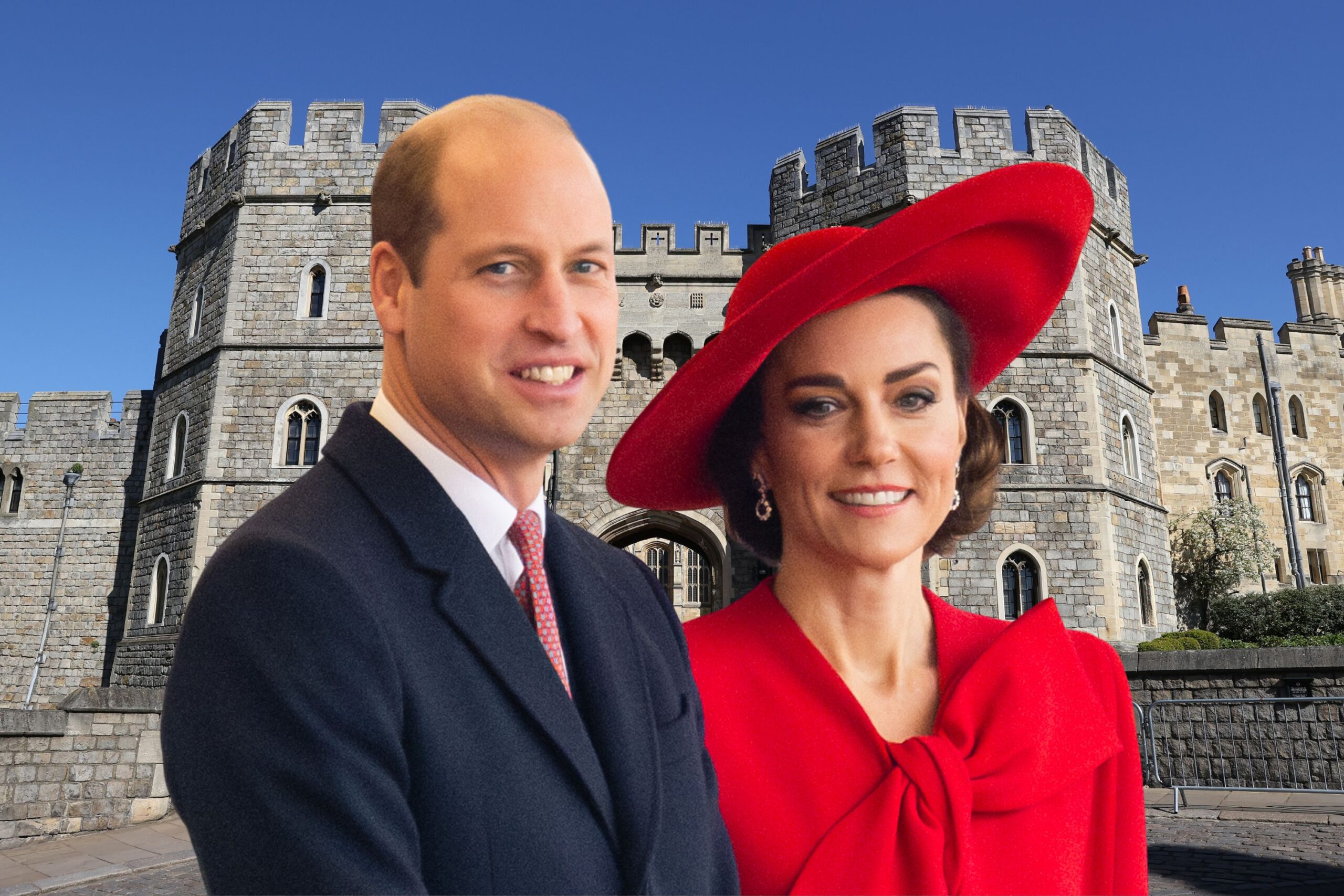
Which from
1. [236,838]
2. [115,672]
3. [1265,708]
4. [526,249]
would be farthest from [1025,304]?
[115,672]

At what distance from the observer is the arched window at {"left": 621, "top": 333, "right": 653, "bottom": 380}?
15.1 meters

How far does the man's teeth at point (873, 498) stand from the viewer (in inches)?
52.2

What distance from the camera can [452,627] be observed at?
817 millimetres

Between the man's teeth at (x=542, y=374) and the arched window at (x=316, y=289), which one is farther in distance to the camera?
the arched window at (x=316, y=289)

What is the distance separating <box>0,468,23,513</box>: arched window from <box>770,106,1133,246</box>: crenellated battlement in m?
18.0

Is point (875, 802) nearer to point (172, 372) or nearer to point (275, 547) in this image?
point (275, 547)

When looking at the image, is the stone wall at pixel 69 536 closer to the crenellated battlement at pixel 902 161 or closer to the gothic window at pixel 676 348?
the gothic window at pixel 676 348

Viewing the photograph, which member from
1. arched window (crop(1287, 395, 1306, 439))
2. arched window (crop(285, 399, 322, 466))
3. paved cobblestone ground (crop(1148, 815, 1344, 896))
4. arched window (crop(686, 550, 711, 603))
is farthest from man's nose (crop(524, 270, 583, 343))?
arched window (crop(1287, 395, 1306, 439))

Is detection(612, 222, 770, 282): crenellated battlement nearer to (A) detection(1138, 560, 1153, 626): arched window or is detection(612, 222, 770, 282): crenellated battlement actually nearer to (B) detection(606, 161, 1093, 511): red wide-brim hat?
(A) detection(1138, 560, 1153, 626): arched window

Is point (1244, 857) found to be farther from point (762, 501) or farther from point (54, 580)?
point (54, 580)

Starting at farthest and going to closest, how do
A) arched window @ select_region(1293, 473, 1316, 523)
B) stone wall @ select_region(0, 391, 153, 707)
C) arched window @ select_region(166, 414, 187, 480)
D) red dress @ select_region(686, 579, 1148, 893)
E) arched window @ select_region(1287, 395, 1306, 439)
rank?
arched window @ select_region(1287, 395, 1306, 439) → arched window @ select_region(1293, 473, 1316, 523) → stone wall @ select_region(0, 391, 153, 707) → arched window @ select_region(166, 414, 187, 480) → red dress @ select_region(686, 579, 1148, 893)

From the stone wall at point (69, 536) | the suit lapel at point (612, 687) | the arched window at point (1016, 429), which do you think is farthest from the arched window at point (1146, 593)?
the stone wall at point (69, 536)

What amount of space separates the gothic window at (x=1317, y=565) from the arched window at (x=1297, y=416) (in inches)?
117

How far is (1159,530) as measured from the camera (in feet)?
50.0
